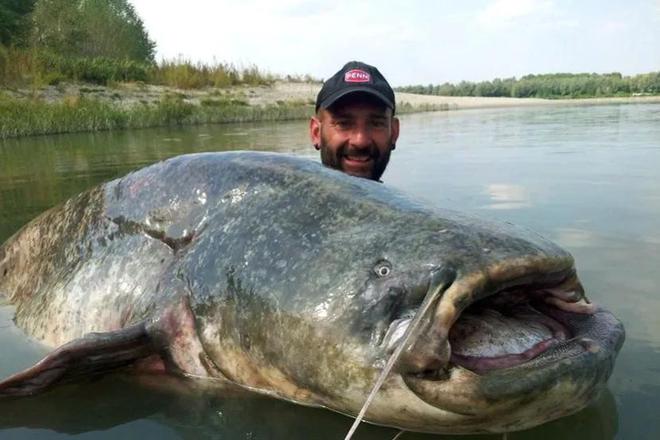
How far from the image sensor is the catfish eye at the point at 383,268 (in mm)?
1802

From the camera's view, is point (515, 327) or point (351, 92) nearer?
point (515, 327)

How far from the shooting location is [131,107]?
876 inches

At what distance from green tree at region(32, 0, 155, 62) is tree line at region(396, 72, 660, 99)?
1540 inches

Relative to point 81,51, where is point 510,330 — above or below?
below

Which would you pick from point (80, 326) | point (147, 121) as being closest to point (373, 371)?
A: point (80, 326)

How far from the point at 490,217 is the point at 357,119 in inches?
80.1

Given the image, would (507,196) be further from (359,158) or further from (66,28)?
(66,28)

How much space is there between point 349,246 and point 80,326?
1308 mm

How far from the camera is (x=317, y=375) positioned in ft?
6.07

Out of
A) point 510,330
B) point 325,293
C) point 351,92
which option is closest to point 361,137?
point 351,92

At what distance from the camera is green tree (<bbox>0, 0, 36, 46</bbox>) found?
3162 centimetres

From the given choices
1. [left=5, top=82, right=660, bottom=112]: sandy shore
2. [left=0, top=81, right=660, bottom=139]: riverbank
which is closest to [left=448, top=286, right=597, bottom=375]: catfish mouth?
[left=0, top=81, right=660, bottom=139]: riverbank

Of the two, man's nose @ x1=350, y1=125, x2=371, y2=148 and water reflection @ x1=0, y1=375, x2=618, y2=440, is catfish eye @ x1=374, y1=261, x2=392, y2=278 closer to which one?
water reflection @ x1=0, y1=375, x2=618, y2=440

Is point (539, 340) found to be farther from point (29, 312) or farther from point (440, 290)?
point (29, 312)
